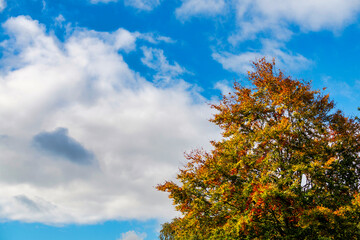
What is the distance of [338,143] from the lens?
14.4 metres

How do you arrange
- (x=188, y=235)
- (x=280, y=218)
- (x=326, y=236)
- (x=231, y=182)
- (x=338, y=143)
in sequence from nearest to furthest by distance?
(x=326, y=236)
(x=280, y=218)
(x=231, y=182)
(x=338, y=143)
(x=188, y=235)

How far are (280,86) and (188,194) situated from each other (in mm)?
8887

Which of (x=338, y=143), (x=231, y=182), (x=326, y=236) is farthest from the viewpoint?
(x=338, y=143)

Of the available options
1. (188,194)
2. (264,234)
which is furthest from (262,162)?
(188,194)

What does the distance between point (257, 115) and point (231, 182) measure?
4.89 meters

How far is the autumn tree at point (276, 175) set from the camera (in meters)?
11.6

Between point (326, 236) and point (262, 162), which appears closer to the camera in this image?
point (326, 236)

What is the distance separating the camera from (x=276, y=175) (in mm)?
14031

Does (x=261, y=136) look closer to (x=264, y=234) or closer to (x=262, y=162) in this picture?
(x=262, y=162)

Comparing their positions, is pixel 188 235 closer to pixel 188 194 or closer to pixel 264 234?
pixel 188 194

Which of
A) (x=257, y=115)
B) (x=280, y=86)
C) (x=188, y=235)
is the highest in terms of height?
(x=280, y=86)

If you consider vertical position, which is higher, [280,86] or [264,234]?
[280,86]

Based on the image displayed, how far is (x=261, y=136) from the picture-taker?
1356 cm

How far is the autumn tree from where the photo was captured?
38.0ft
